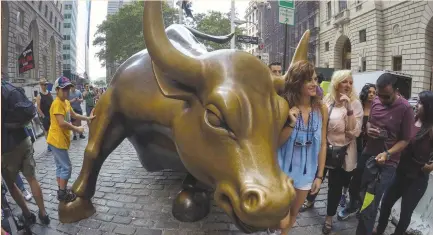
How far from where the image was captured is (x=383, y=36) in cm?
2636

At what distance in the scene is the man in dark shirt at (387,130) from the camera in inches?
115

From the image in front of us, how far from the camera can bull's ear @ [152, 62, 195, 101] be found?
Result: 242cm

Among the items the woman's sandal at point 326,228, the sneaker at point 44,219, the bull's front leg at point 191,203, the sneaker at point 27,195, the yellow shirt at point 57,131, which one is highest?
the yellow shirt at point 57,131

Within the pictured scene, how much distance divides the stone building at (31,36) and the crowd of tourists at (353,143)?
779 inches

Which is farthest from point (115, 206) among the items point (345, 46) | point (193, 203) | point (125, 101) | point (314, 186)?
point (345, 46)

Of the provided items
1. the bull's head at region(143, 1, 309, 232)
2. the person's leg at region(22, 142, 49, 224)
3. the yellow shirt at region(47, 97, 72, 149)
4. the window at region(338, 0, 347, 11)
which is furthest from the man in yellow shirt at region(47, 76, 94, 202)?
Answer: the window at region(338, 0, 347, 11)

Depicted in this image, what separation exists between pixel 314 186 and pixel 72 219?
9.23ft

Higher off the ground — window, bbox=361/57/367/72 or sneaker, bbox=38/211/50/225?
window, bbox=361/57/367/72

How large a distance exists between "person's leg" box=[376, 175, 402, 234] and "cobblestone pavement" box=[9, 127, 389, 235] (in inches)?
12.9

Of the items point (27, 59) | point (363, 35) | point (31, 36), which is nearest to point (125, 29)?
point (31, 36)

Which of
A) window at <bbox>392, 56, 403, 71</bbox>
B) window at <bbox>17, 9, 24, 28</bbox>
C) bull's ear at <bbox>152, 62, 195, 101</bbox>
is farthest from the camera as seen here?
window at <bbox>17, 9, 24, 28</bbox>

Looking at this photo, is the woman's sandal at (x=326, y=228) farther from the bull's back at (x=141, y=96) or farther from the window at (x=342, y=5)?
the window at (x=342, y=5)

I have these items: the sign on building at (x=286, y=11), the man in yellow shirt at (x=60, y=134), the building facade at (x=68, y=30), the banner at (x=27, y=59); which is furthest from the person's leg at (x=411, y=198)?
the building facade at (x=68, y=30)

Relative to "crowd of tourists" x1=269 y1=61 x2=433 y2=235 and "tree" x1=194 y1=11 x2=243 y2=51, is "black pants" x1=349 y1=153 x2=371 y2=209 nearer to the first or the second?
"crowd of tourists" x1=269 y1=61 x2=433 y2=235
